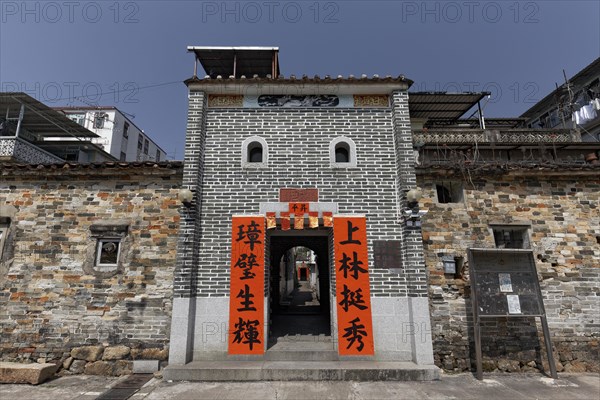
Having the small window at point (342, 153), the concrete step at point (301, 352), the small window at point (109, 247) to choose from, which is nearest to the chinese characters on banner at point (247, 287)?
the concrete step at point (301, 352)

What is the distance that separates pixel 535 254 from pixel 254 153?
283 inches

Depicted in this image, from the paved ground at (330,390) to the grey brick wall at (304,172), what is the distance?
1.82 metres

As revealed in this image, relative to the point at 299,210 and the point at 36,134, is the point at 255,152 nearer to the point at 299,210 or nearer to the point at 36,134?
the point at 299,210

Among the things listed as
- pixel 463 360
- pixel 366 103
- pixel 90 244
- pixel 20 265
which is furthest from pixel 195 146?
pixel 463 360

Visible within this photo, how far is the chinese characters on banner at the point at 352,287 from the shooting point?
6.71 metres

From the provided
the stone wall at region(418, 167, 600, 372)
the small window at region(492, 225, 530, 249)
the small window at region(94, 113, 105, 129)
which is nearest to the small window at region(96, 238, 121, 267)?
the stone wall at region(418, 167, 600, 372)

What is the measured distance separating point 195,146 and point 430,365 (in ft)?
23.0

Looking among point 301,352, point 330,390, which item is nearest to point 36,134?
point 301,352

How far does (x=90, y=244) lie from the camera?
293 inches

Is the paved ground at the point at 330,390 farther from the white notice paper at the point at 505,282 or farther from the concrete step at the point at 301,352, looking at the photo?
the white notice paper at the point at 505,282

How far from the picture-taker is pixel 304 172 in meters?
7.50

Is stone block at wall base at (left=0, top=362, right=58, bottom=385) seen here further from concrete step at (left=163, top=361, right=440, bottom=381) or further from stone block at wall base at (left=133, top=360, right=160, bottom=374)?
concrete step at (left=163, top=361, right=440, bottom=381)

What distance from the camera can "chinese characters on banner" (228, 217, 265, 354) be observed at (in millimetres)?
6746

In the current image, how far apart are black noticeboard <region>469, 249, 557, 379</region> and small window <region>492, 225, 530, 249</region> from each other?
2.21 ft
